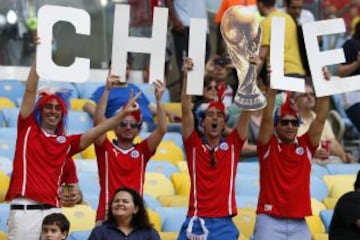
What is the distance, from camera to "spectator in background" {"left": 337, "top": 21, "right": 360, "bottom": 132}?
399 inches

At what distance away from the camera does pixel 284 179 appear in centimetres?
877

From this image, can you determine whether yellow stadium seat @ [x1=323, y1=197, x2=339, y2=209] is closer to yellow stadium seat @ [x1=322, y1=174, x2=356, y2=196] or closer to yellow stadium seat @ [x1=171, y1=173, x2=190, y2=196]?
yellow stadium seat @ [x1=322, y1=174, x2=356, y2=196]

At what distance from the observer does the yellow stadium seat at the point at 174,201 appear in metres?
9.59

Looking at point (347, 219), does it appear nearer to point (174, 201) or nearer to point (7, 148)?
point (174, 201)

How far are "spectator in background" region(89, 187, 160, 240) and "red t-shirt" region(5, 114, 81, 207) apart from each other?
0.39 meters

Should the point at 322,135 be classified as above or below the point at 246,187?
above

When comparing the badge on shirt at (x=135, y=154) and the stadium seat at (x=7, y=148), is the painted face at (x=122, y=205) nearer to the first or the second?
the badge on shirt at (x=135, y=154)

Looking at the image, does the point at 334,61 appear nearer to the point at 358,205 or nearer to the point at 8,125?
the point at 358,205

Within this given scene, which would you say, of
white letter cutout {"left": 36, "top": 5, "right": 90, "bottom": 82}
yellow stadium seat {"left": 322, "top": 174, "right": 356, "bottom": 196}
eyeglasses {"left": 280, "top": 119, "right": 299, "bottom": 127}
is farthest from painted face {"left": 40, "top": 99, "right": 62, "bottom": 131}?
yellow stadium seat {"left": 322, "top": 174, "right": 356, "bottom": 196}

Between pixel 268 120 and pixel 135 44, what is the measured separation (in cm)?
107

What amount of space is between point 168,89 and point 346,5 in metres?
2.46

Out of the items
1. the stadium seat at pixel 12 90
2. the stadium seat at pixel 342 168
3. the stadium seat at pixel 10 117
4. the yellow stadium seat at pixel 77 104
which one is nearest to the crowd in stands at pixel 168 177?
the stadium seat at pixel 342 168

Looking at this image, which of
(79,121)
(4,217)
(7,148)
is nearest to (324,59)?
(4,217)

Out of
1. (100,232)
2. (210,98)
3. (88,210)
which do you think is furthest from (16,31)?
(100,232)
